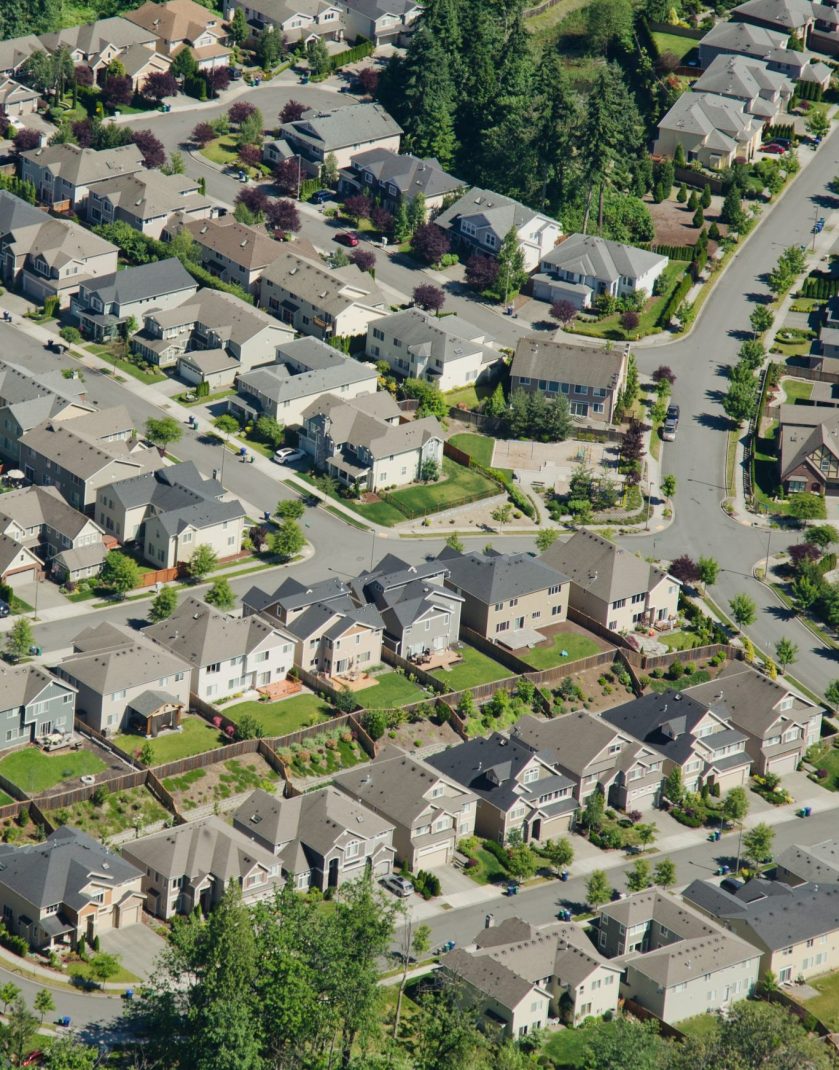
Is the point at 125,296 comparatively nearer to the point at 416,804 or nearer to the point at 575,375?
the point at 575,375

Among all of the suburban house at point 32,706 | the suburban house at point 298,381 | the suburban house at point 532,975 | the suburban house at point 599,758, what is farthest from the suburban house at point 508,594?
the suburban house at point 532,975

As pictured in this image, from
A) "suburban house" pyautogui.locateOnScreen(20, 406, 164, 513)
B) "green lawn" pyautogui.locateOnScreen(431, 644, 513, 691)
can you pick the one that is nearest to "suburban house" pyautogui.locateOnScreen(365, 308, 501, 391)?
"suburban house" pyautogui.locateOnScreen(20, 406, 164, 513)

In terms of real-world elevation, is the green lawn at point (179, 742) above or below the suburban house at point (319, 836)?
below

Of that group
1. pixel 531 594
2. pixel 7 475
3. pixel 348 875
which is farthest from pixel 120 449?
pixel 348 875

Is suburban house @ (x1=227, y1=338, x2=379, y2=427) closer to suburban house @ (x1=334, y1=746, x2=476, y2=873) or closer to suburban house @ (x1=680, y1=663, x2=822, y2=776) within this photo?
suburban house @ (x1=680, y1=663, x2=822, y2=776)

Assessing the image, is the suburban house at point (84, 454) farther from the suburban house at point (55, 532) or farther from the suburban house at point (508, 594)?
the suburban house at point (508, 594)

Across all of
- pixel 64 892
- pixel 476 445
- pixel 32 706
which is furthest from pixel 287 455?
pixel 64 892

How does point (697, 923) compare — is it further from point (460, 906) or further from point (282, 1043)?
point (282, 1043)
